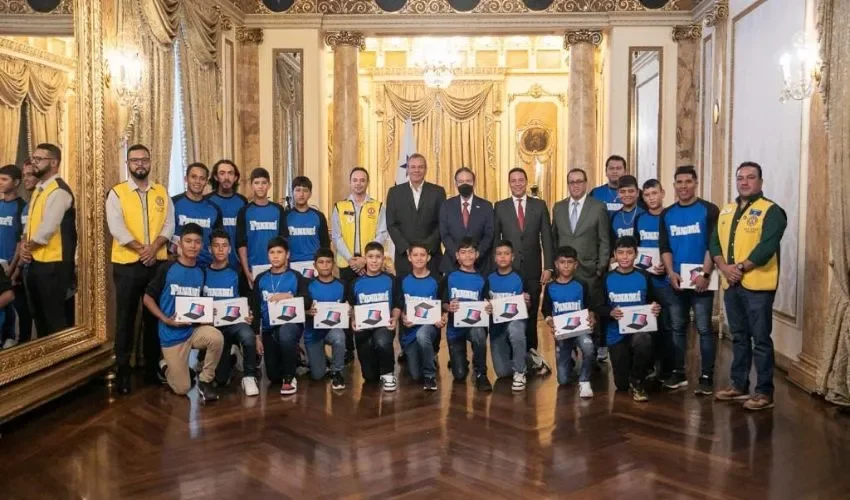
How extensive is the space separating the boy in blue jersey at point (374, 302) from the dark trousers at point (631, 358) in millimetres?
1513

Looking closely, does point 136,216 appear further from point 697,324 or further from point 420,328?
point 697,324

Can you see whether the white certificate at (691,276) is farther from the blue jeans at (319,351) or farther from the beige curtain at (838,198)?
the blue jeans at (319,351)

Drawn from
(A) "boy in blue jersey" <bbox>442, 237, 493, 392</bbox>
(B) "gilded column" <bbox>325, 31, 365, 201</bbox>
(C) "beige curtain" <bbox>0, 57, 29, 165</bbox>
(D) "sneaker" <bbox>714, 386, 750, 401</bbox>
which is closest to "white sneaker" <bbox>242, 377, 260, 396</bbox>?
(A) "boy in blue jersey" <bbox>442, 237, 493, 392</bbox>

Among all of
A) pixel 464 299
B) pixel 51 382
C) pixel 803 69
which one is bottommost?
pixel 51 382

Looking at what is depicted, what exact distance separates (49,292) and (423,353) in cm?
245

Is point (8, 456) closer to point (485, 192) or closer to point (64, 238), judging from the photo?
point (64, 238)

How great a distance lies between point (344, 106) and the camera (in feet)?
Answer: 29.8

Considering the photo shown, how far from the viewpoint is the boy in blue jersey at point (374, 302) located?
5176 mm

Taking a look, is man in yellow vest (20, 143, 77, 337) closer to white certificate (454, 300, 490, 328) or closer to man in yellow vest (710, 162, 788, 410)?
white certificate (454, 300, 490, 328)

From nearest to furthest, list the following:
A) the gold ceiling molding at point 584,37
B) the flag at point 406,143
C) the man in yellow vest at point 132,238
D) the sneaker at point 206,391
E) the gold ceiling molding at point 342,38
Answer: the sneaker at point 206,391
the man in yellow vest at point 132,238
the gold ceiling molding at point 584,37
the gold ceiling molding at point 342,38
the flag at point 406,143

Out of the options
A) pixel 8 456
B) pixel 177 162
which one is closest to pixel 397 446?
pixel 8 456

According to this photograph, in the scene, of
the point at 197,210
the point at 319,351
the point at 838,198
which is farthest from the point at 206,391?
the point at 838,198

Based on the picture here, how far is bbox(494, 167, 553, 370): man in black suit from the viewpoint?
18.4 ft

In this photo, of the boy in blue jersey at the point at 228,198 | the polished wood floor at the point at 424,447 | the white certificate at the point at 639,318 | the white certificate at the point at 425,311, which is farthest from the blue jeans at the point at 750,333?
the boy in blue jersey at the point at 228,198
